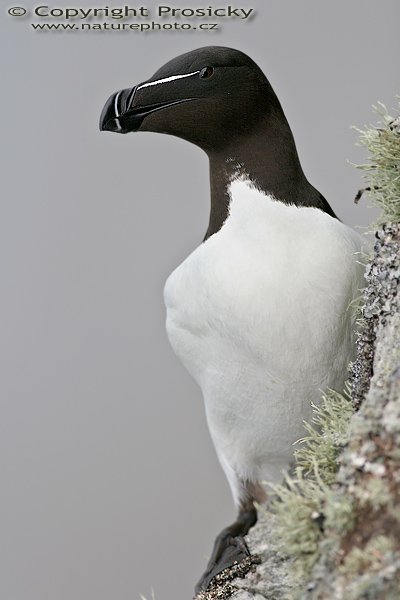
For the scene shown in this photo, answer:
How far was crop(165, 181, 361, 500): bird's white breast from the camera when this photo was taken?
127 cm

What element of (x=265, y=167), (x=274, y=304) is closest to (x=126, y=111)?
(x=265, y=167)

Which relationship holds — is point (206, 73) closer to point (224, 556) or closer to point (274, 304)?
point (274, 304)

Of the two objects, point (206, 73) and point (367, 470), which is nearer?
point (367, 470)

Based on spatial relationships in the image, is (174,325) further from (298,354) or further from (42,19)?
(42,19)

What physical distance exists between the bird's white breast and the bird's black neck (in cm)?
2

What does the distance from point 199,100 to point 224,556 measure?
30.5 inches

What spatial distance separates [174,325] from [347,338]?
12.1 inches

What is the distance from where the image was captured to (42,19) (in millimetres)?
2232

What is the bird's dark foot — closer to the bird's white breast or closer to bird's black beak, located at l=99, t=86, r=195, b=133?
the bird's white breast

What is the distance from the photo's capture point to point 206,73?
1.31m

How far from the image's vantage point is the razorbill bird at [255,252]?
127 centimetres

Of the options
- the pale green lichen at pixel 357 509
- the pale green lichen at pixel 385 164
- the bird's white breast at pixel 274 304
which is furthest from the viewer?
the bird's white breast at pixel 274 304

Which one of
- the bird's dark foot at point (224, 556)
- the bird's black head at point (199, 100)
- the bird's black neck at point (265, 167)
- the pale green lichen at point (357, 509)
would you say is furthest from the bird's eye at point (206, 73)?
the bird's dark foot at point (224, 556)

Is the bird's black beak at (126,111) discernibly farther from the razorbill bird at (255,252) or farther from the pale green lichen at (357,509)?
the pale green lichen at (357,509)
